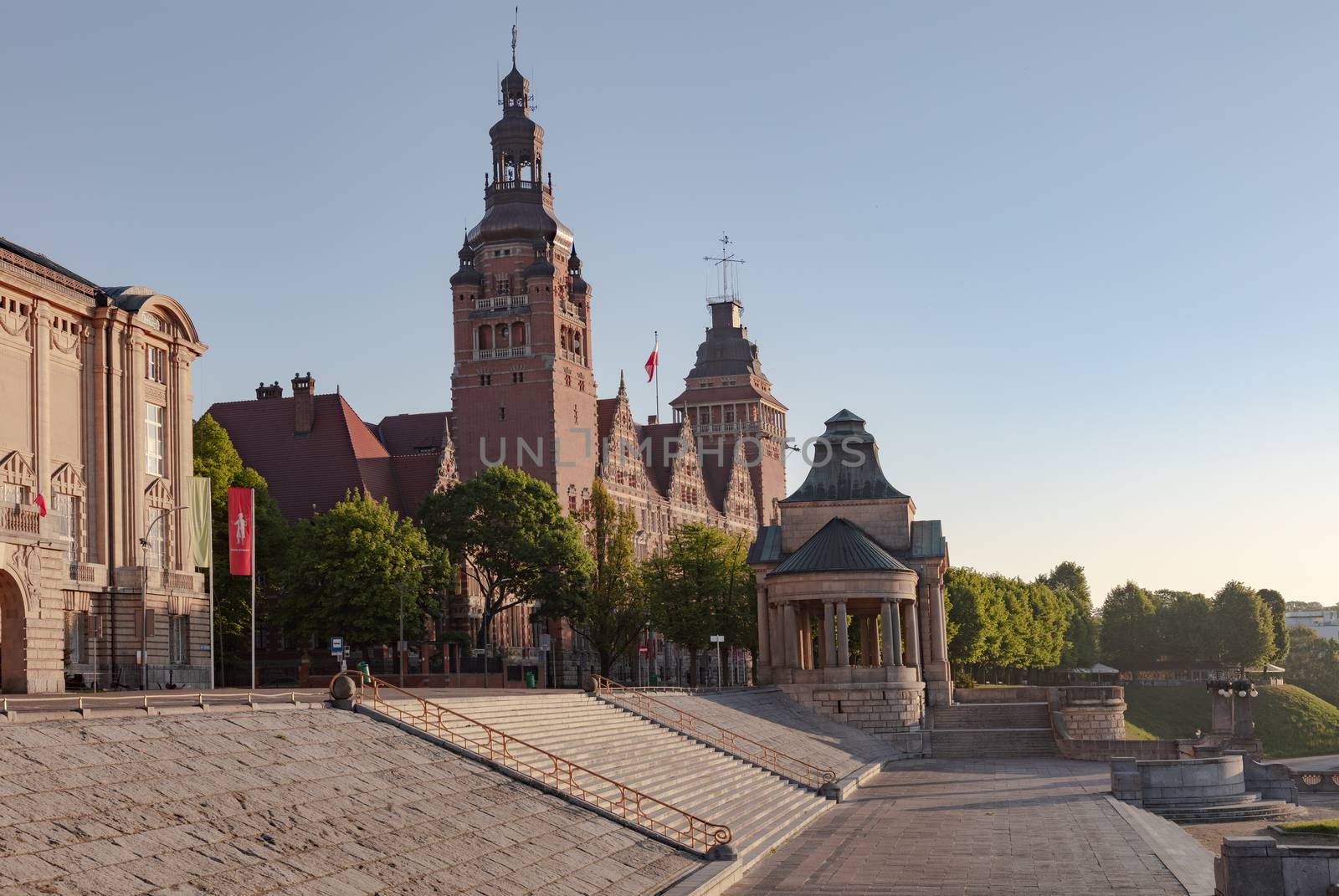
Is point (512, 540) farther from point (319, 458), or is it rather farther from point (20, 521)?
point (20, 521)

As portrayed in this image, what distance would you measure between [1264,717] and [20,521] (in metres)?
108

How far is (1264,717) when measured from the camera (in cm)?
12694

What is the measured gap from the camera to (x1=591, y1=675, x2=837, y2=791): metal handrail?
47031 millimetres

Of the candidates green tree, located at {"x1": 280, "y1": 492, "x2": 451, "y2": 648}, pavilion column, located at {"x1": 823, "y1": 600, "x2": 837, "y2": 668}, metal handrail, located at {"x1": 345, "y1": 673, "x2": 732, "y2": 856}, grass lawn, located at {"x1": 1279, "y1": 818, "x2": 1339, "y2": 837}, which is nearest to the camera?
metal handrail, located at {"x1": 345, "y1": 673, "x2": 732, "y2": 856}

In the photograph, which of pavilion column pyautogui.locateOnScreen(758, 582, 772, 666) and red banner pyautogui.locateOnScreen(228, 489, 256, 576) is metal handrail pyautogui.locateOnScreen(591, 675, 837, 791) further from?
pavilion column pyautogui.locateOnScreen(758, 582, 772, 666)

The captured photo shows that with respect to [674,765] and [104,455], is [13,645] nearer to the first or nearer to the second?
[104,455]

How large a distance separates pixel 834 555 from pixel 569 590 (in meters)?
19.3

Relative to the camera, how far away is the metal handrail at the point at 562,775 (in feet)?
105

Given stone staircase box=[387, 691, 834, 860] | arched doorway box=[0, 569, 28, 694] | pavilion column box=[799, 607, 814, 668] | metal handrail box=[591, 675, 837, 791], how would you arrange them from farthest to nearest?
1. pavilion column box=[799, 607, 814, 668]
2. metal handrail box=[591, 675, 837, 791]
3. arched doorway box=[0, 569, 28, 694]
4. stone staircase box=[387, 691, 834, 860]

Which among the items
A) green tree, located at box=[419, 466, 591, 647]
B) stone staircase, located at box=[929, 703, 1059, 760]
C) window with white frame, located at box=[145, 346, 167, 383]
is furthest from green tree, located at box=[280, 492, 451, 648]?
stone staircase, located at box=[929, 703, 1059, 760]

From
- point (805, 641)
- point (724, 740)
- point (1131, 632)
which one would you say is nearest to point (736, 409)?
point (1131, 632)

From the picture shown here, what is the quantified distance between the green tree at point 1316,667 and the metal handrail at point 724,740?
13287cm

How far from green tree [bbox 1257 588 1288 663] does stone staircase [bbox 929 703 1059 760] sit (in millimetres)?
102920

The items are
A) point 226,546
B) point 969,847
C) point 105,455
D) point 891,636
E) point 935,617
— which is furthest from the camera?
point 226,546
